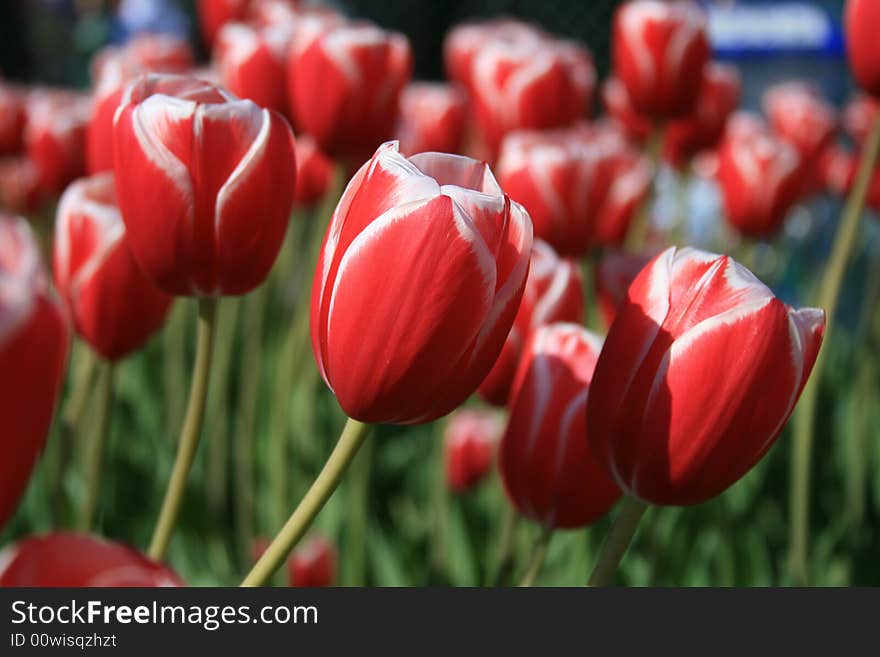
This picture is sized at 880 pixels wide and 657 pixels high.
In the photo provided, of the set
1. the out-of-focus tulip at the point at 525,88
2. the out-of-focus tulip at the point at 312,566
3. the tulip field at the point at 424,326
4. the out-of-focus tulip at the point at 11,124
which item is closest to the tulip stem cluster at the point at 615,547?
the tulip field at the point at 424,326

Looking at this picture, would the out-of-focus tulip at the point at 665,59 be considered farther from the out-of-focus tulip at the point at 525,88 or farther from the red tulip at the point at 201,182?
the red tulip at the point at 201,182

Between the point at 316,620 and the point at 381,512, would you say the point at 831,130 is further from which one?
the point at 316,620

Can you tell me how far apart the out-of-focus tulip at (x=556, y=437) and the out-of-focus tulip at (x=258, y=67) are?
1.79 ft

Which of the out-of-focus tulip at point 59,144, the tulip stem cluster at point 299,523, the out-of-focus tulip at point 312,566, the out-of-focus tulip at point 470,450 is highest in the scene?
the tulip stem cluster at point 299,523

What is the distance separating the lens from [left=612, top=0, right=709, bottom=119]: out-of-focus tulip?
45.8 inches

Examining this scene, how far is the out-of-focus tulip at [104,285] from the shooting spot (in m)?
0.60

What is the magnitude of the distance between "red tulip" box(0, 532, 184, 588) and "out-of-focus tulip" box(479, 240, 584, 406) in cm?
36

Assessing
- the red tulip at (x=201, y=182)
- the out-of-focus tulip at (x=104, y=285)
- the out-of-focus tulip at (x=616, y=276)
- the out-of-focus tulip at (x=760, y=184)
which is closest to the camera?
the red tulip at (x=201, y=182)

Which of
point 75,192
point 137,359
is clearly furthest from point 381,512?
point 75,192

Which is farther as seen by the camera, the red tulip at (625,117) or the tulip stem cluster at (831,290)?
the red tulip at (625,117)

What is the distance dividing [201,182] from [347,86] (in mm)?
449

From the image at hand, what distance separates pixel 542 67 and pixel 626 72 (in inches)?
4.0

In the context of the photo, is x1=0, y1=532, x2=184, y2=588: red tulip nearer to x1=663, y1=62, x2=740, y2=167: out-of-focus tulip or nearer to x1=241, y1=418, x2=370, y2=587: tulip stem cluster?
x1=241, y1=418, x2=370, y2=587: tulip stem cluster

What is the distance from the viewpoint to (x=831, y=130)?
185 cm
